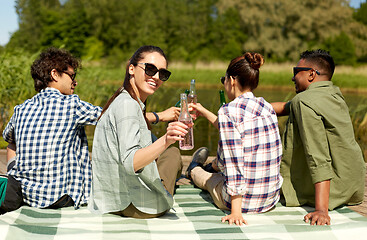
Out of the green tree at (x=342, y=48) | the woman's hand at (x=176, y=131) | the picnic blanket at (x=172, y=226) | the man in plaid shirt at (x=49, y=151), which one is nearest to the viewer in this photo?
the woman's hand at (x=176, y=131)

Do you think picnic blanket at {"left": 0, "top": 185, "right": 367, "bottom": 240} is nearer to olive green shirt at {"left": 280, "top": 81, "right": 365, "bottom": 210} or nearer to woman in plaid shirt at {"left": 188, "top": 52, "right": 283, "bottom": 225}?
woman in plaid shirt at {"left": 188, "top": 52, "right": 283, "bottom": 225}

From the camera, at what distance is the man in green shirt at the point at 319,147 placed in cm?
291

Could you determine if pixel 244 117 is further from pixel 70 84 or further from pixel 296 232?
pixel 70 84

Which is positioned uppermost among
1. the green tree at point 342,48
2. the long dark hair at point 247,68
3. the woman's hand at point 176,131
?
the green tree at point 342,48

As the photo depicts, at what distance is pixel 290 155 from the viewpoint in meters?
3.20

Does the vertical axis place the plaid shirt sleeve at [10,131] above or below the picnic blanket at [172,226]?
above

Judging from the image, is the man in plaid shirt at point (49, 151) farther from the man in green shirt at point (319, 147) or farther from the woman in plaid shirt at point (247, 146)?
the man in green shirt at point (319, 147)

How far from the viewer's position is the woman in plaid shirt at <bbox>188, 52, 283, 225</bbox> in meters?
2.69

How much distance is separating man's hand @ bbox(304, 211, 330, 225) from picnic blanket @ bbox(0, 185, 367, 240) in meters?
0.05

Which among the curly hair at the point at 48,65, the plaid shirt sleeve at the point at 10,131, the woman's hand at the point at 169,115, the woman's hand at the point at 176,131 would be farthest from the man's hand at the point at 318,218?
the plaid shirt sleeve at the point at 10,131

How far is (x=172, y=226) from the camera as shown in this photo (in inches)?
104

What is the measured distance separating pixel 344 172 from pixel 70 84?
2118mm

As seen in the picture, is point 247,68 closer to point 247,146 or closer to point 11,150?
point 247,146

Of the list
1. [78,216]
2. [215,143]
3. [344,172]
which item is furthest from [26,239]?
[215,143]
